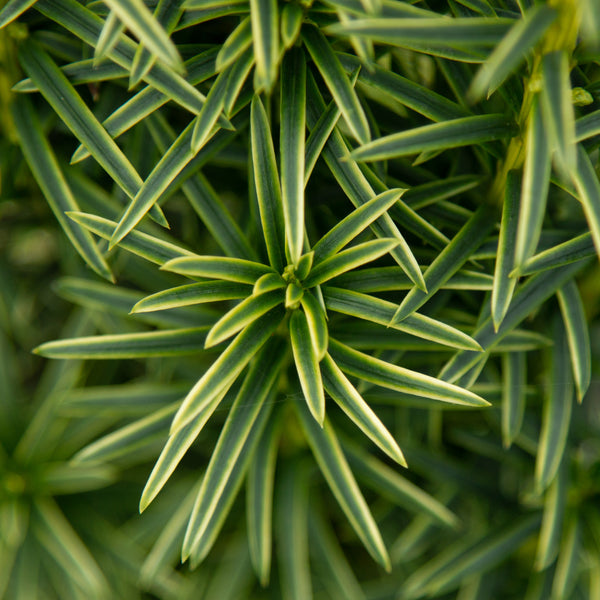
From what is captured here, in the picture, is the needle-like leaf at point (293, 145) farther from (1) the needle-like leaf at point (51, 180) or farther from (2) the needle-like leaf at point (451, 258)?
(1) the needle-like leaf at point (51, 180)

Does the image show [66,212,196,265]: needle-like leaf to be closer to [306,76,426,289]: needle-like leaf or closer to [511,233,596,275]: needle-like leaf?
[306,76,426,289]: needle-like leaf

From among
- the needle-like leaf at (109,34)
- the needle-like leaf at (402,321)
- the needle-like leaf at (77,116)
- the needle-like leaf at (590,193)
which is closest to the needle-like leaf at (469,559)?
the needle-like leaf at (402,321)

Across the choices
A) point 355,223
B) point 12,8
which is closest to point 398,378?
point 355,223

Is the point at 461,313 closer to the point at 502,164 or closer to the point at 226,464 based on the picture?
the point at 502,164

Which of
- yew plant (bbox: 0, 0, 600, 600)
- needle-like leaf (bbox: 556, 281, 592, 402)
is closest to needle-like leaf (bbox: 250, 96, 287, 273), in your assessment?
yew plant (bbox: 0, 0, 600, 600)

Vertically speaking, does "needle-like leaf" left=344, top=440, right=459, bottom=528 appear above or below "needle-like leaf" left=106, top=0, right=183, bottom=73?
below

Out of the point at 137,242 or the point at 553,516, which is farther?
the point at 553,516

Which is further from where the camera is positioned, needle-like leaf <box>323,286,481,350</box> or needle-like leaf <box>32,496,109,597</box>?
needle-like leaf <box>32,496,109,597</box>

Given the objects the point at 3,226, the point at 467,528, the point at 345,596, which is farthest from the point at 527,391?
the point at 3,226

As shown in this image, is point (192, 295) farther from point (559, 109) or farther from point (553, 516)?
point (553, 516)
